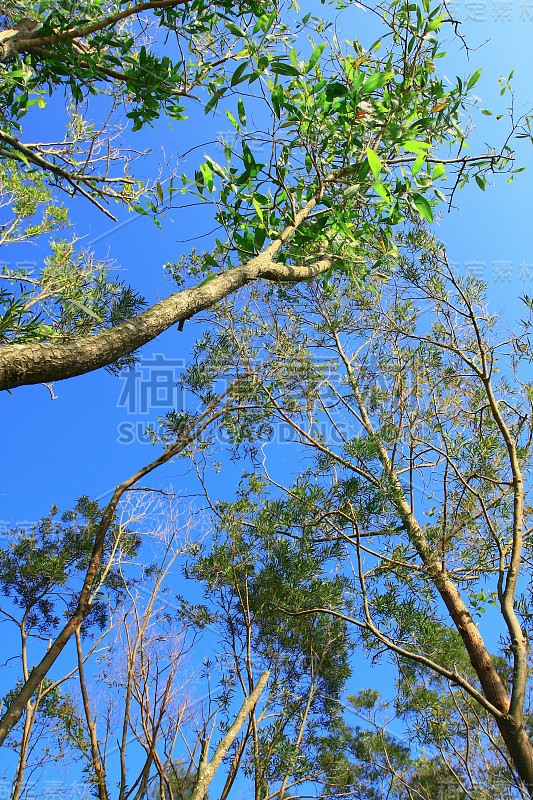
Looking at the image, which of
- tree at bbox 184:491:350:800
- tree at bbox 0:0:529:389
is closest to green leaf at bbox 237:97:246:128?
tree at bbox 0:0:529:389

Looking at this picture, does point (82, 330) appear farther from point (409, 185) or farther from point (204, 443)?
point (409, 185)

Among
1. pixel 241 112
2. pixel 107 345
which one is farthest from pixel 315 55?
pixel 107 345

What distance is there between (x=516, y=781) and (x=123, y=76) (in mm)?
3609

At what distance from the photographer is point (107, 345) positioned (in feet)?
4.24

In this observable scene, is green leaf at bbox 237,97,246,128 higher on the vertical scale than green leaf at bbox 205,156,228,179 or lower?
higher

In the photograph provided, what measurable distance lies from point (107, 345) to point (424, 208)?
1.02 m

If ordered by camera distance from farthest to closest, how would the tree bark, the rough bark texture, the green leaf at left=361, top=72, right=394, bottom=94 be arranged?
the tree bark < the green leaf at left=361, top=72, right=394, bottom=94 < the rough bark texture

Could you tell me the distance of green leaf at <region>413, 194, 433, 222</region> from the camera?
60.4 inches

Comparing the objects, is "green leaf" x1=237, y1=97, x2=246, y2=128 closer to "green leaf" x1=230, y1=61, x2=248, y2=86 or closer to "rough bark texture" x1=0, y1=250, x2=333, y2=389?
"green leaf" x1=230, y1=61, x2=248, y2=86

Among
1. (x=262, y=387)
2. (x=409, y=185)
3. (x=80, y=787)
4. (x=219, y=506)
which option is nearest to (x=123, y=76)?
(x=409, y=185)

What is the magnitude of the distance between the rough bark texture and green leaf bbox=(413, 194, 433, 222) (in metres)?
0.57

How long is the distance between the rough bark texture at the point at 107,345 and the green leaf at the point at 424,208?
0.57 m

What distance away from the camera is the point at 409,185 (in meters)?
1.84

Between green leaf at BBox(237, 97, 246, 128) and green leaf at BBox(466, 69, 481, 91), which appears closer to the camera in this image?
green leaf at BBox(237, 97, 246, 128)
